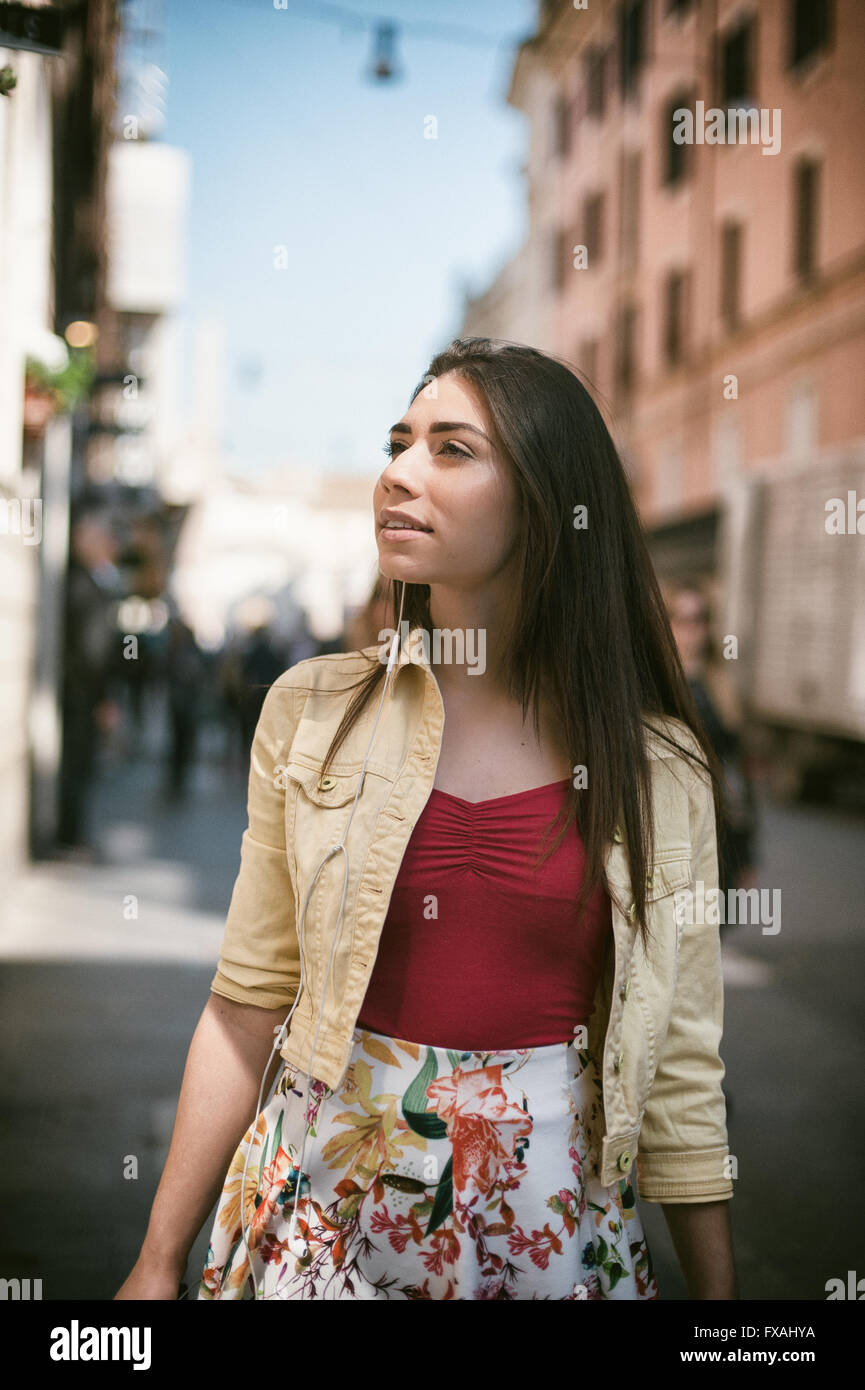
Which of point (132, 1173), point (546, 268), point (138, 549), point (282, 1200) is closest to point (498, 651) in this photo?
point (282, 1200)

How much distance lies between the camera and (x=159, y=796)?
40.3 feet

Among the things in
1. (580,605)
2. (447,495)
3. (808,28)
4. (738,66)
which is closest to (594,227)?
(738,66)

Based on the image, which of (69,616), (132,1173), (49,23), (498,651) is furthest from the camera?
(69,616)

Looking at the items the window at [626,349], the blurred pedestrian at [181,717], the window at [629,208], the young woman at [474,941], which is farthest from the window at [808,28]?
the young woman at [474,941]

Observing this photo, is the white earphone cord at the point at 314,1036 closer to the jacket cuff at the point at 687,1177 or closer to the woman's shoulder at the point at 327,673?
the woman's shoulder at the point at 327,673

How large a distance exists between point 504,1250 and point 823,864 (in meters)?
8.12

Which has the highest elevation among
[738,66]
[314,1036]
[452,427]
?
[738,66]

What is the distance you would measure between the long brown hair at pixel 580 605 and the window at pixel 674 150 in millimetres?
21978

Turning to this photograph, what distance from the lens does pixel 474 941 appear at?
1.60 metres

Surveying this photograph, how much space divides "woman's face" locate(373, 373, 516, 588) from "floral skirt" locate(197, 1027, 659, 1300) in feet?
1.94

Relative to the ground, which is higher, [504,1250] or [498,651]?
[498,651]

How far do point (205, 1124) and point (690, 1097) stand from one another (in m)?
0.63

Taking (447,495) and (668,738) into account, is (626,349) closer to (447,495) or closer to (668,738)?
(668,738)

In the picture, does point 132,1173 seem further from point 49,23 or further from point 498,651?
point 49,23
